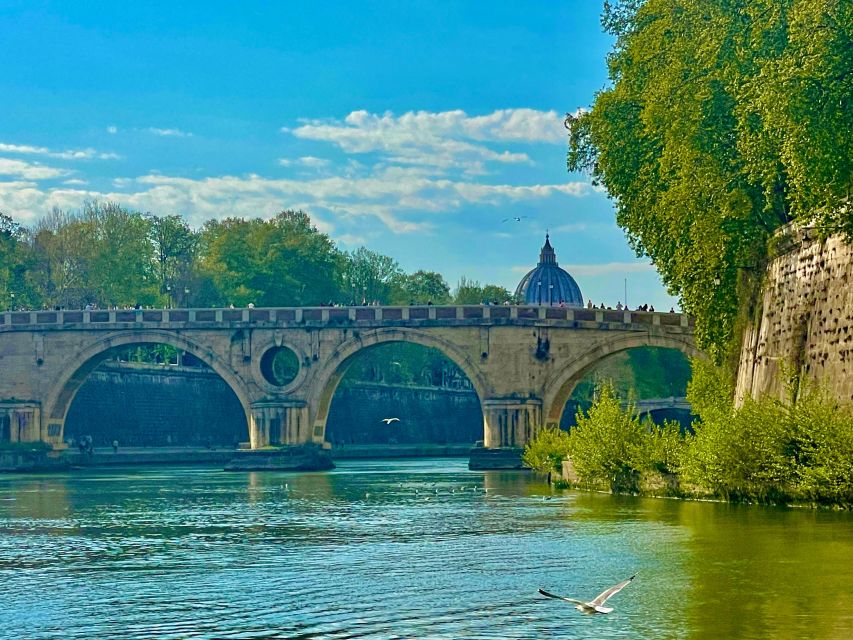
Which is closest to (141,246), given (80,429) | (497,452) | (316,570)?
(80,429)

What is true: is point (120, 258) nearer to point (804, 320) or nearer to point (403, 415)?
point (403, 415)

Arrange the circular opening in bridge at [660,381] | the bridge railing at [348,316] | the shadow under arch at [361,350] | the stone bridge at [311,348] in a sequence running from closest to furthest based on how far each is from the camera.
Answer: the bridge railing at [348,316] → the stone bridge at [311,348] → the shadow under arch at [361,350] → the circular opening in bridge at [660,381]

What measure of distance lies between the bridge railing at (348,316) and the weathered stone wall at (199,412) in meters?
6.02

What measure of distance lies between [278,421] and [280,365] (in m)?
14.6

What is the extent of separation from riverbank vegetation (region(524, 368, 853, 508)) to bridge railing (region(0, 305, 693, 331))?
92.1 ft

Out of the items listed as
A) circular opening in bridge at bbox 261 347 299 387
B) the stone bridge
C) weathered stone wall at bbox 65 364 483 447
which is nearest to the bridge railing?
the stone bridge

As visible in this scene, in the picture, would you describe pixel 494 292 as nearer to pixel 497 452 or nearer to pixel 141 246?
pixel 141 246

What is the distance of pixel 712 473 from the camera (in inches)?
1312

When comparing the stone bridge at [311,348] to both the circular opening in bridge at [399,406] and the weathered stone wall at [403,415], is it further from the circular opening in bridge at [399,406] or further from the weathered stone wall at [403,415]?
the weathered stone wall at [403,415]

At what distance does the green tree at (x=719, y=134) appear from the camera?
30062 millimetres

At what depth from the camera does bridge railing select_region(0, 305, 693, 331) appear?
72.9 metres

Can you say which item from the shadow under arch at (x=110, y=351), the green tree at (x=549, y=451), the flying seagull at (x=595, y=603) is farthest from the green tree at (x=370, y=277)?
the flying seagull at (x=595, y=603)

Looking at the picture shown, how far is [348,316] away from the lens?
7588cm

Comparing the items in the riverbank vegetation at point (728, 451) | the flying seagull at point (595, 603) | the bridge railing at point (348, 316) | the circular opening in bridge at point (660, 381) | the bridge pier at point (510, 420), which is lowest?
the flying seagull at point (595, 603)
